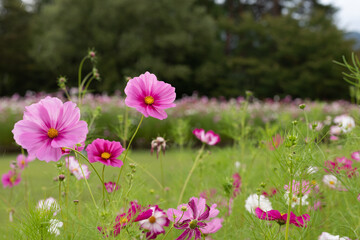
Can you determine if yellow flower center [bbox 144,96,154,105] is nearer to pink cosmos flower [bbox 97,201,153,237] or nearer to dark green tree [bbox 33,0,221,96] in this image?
pink cosmos flower [bbox 97,201,153,237]

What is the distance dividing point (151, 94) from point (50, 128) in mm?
214

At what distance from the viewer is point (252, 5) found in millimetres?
22078

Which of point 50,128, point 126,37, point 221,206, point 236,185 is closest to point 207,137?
point 236,185

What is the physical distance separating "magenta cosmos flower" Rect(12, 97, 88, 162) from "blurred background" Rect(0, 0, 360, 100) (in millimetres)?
14724

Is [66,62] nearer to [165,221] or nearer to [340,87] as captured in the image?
[340,87]

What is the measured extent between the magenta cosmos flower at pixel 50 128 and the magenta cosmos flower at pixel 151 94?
0.13 m

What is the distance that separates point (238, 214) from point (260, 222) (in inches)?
23.5

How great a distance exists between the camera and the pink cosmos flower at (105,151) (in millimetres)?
802

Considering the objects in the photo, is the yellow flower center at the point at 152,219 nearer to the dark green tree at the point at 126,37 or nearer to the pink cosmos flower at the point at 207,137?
the pink cosmos flower at the point at 207,137

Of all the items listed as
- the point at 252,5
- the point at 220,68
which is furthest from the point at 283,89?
the point at 252,5

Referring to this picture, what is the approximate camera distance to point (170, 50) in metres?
16.5

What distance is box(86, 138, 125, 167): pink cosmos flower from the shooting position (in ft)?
2.63

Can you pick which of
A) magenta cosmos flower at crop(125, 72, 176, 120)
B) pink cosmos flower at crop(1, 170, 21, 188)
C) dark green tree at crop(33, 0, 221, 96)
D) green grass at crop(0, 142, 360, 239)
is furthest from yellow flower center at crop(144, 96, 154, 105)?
dark green tree at crop(33, 0, 221, 96)

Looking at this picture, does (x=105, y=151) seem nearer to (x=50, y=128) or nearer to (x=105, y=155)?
(x=105, y=155)
